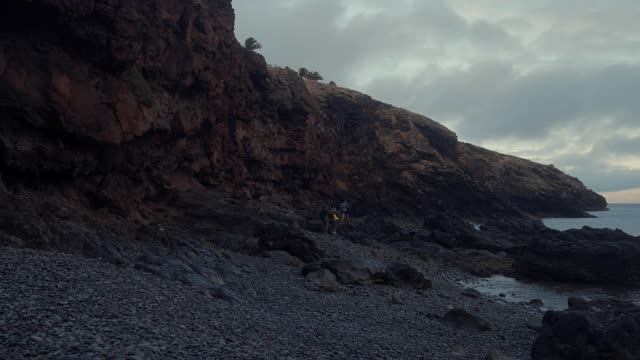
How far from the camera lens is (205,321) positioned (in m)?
12.1

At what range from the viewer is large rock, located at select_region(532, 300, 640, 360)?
14062mm

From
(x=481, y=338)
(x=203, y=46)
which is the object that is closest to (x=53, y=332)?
(x=481, y=338)

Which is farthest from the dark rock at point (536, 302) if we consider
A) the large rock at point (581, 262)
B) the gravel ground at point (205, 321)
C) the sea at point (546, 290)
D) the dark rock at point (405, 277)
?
the large rock at point (581, 262)

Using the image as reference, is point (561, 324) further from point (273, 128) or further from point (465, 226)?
point (273, 128)

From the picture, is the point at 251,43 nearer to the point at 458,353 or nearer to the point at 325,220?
the point at 325,220

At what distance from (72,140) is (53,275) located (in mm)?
15169

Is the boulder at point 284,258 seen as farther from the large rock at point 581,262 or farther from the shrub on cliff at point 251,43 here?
the shrub on cliff at point 251,43

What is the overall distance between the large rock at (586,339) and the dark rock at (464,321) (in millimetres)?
2240

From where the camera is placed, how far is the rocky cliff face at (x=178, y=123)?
24766 millimetres

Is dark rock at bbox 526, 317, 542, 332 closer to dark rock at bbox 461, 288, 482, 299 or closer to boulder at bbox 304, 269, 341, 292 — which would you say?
dark rock at bbox 461, 288, 482, 299

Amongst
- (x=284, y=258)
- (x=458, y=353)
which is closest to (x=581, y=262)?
(x=284, y=258)

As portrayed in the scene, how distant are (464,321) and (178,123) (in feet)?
84.6

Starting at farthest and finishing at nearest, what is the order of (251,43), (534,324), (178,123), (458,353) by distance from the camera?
(251,43), (178,123), (534,324), (458,353)

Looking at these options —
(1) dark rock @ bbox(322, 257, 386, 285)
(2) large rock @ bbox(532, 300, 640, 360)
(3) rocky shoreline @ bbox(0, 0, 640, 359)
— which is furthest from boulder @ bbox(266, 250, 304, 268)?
(2) large rock @ bbox(532, 300, 640, 360)
